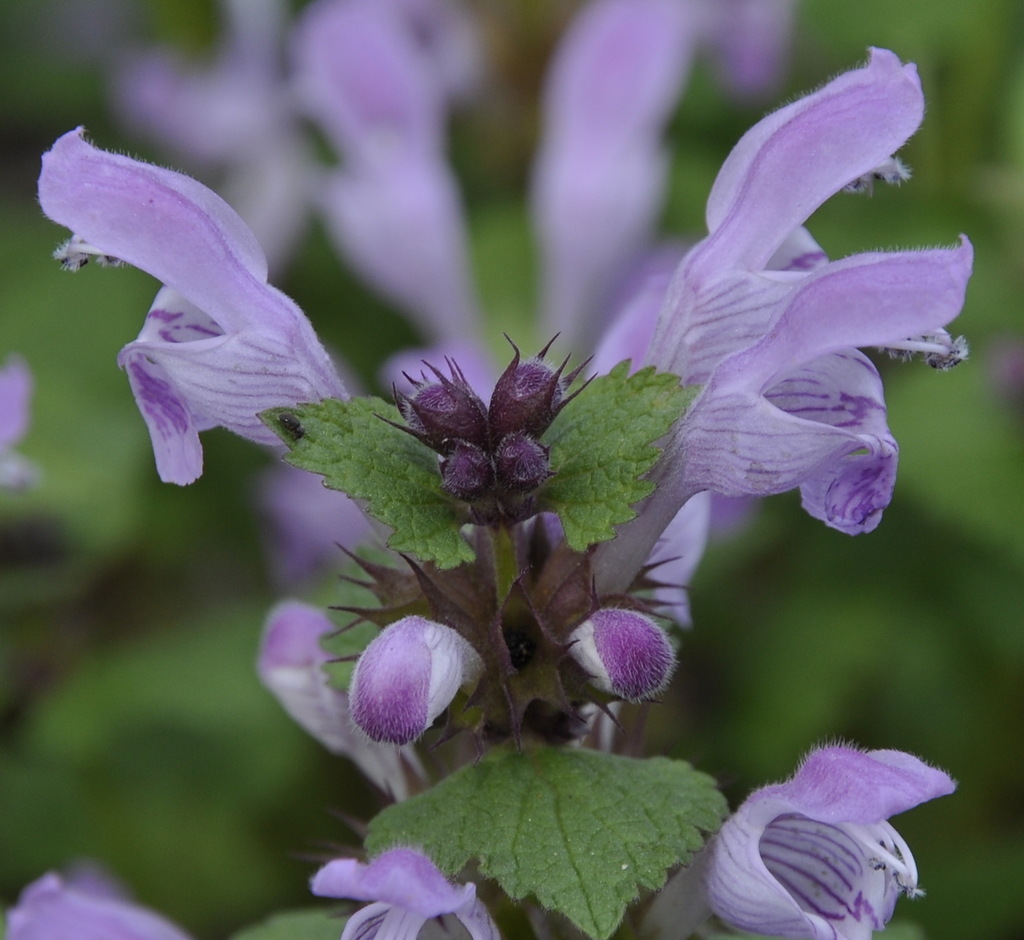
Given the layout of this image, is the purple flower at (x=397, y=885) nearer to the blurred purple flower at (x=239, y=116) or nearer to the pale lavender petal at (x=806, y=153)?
the pale lavender petal at (x=806, y=153)

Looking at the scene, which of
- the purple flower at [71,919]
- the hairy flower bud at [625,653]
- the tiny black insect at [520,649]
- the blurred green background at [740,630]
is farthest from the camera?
the blurred green background at [740,630]

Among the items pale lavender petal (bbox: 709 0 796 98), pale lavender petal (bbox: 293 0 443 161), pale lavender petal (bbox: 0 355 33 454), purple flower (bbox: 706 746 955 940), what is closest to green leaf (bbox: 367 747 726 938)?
purple flower (bbox: 706 746 955 940)

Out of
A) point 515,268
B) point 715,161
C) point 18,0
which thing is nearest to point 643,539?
point 515,268

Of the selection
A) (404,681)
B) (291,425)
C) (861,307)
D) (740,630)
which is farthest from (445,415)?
(740,630)

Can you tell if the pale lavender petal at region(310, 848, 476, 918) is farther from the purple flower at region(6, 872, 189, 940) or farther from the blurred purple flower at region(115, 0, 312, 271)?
the blurred purple flower at region(115, 0, 312, 271)

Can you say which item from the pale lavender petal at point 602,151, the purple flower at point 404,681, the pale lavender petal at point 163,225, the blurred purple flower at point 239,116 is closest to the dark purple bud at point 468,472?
the purple flower at point 404,681

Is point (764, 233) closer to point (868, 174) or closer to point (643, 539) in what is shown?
point (868, 174)
